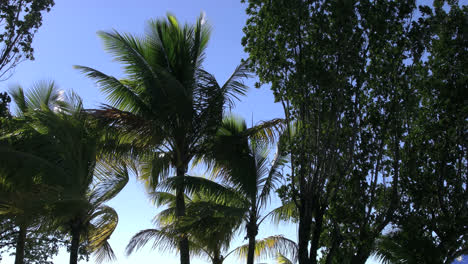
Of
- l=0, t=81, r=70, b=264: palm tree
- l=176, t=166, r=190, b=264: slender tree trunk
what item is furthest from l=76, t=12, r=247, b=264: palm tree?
l=0, t=81, r=70, b=264: palm tree

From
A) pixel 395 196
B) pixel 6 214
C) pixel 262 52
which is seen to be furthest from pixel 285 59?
pixel 6 214

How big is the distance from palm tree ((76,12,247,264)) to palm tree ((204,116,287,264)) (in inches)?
21.7

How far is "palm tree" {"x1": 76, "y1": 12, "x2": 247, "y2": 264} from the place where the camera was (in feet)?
42.6

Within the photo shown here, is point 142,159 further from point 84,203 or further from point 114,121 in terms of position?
point 84,203

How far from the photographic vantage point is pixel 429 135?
11.5 m

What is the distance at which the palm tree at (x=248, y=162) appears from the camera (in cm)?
1320

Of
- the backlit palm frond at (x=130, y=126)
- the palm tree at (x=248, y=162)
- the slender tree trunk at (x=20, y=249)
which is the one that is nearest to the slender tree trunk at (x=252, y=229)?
the palm tree at (x=248, y=162)

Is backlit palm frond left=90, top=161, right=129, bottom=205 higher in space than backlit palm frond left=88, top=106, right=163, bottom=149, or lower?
lower

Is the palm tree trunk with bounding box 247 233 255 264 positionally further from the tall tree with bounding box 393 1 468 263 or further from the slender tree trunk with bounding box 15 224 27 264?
the slender tree trunk with bounding box 15 224 27 264

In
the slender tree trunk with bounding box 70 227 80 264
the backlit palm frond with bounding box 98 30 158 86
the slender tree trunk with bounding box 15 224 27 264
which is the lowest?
the slender tree trunk with bounding box 70 227 80 264

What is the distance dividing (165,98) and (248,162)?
281cm

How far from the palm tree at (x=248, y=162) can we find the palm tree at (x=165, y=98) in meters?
0.55

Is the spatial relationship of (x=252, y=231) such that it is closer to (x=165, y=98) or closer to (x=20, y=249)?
(x=165, y=98)

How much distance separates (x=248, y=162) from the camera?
44.1ft
